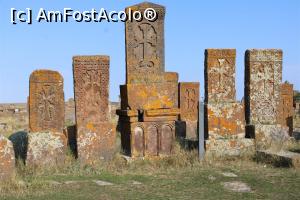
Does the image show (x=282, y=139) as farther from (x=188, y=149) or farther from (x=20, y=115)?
(x=20, y=115)

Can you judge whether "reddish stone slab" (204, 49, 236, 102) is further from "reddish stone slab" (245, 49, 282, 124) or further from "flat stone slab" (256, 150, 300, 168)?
"flat stone slab" (256, 150, 300, 168)

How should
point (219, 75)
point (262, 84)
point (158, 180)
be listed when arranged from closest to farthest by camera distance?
1. point (158, 180)
2. point (219, 75)
3. point (262, 84)

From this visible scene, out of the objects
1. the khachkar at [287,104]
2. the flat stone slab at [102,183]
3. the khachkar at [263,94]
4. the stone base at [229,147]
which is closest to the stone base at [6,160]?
the flat stone slab at [102,183]

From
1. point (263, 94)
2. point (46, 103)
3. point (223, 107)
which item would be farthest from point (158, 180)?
point (263, 94)

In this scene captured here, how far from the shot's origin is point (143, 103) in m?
9.58

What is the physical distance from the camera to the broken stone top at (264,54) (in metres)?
10.7

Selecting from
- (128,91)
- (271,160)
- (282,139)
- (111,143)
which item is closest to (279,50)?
(282,139)

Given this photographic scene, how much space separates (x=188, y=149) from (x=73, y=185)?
11.7 feet

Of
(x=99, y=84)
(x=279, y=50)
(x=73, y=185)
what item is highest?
(x=279, y=50)

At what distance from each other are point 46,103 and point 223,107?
3616mm

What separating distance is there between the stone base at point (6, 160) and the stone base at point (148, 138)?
284 centimetres

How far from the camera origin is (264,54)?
1074cm

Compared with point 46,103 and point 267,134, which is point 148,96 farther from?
point 267,134

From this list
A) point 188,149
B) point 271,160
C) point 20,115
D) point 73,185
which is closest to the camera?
point 73,185
